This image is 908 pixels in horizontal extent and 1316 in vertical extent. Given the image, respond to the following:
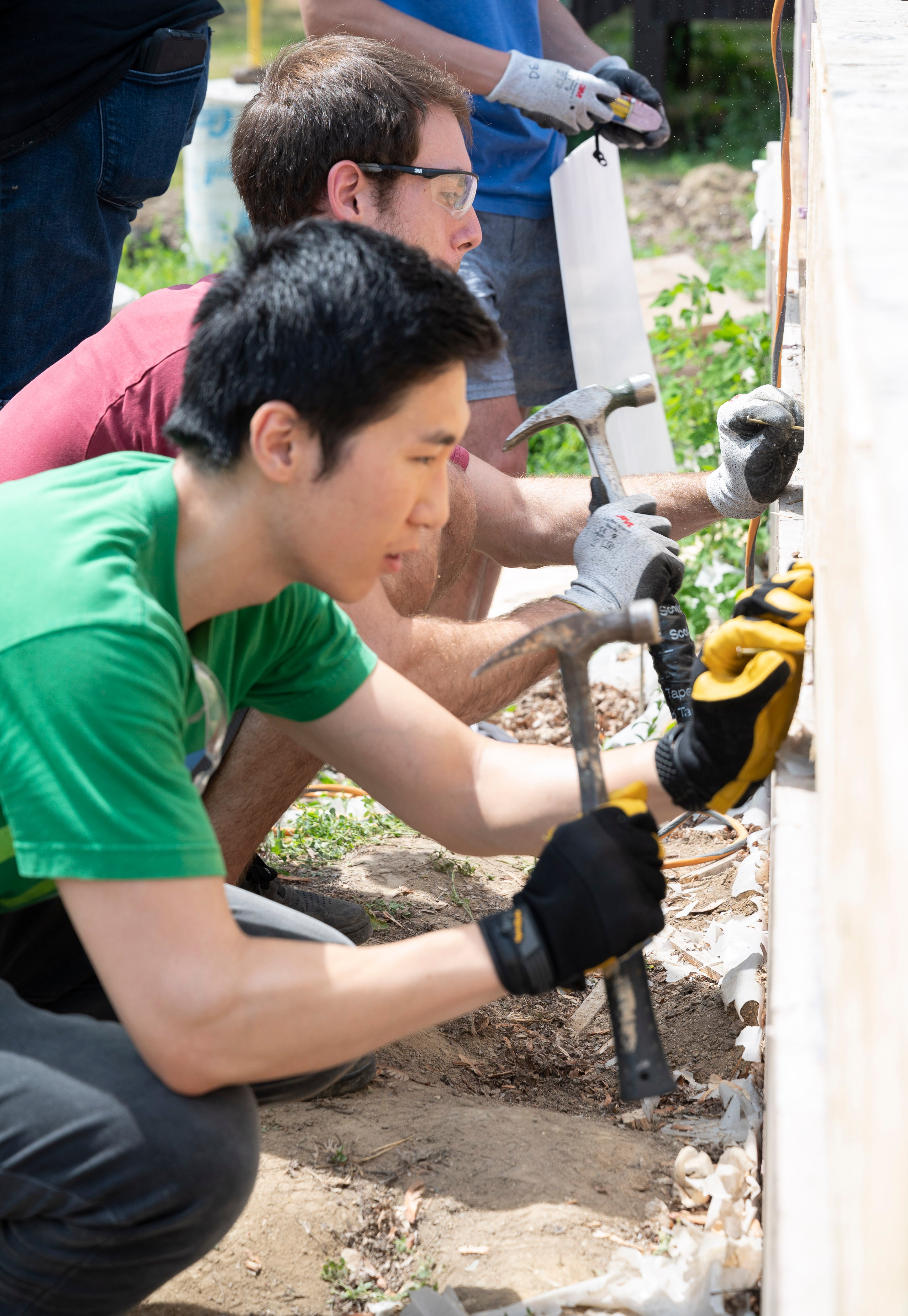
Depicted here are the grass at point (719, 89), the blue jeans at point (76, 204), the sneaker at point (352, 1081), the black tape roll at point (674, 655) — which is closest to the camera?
the sneaker at point (352, 1081)

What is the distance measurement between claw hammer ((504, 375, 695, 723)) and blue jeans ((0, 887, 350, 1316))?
4.26 feet

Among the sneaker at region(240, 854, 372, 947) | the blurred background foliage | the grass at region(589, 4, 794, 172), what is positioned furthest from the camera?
the grass at region(589, 4, 794, 172)

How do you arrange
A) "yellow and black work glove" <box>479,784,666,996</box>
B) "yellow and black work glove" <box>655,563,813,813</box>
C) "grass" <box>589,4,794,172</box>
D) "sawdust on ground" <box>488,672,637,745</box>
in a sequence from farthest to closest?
1. "grass" <box>589,4,794,172</box>
2. "sawdust on ground" <box>488,672,637,745</box>
3. "yellow and black work glove" <box>655,563,813,813</box>
4. "yellow and black work glove" <box>479,784,666,996</box>

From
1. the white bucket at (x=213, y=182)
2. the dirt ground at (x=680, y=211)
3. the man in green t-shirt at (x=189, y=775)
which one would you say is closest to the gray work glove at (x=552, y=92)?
the man in green t-shirt at (x=189, y=775)

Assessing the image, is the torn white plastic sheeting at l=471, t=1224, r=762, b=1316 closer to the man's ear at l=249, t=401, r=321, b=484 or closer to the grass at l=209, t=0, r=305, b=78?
the man's ear at l=249, t=401, r=321, b=484

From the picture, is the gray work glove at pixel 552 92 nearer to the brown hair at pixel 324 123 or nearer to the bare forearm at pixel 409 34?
the bare forearm at pixel 409 34

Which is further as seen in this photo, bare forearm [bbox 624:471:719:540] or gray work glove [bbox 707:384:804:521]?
bare forearm [bbox 624:471:719:540]

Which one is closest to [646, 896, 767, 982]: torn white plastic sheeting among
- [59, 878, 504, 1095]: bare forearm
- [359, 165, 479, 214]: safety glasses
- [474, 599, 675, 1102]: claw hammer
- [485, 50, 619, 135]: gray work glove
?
[474, 599, 675, 1102]: claw hammer

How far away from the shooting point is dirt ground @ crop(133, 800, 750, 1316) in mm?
1810

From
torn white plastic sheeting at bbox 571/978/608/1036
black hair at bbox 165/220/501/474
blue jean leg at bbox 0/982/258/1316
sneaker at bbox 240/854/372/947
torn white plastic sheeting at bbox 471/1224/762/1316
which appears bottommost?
torn white plastic sheeting at bbox 571/978/608/1036

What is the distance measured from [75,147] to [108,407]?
155 centimetres

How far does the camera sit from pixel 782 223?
11.9ft

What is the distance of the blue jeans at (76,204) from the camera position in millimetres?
3377

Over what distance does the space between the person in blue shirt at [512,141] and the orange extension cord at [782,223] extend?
16.3 inches
